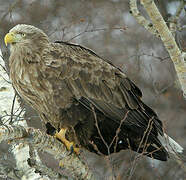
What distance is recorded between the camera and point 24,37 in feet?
20.0

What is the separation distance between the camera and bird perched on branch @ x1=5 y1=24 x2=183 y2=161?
18.8 ft

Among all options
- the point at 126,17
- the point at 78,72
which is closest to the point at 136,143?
the point at 78,72

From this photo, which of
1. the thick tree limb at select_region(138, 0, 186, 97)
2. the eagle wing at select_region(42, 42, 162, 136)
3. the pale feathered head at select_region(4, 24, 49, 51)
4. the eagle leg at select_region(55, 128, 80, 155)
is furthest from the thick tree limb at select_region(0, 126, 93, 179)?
the thick tree limb at select_region(138, 0, 186, 97)

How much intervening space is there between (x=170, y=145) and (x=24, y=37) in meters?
2.32

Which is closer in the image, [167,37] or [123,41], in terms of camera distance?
[167,37]

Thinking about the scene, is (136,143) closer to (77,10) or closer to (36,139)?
(36,139)

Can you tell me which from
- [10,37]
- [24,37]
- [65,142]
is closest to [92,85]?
[65,142]

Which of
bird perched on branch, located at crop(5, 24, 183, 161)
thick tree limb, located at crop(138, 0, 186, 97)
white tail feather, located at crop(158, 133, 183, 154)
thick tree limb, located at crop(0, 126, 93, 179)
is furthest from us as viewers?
bird perched on branch, located at crop(5, 24, 183, 161)

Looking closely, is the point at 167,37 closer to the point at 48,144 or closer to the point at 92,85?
the point at 92,85

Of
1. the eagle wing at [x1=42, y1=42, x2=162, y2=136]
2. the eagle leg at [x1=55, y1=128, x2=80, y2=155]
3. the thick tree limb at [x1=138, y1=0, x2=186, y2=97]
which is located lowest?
the eagle leg at [x1=55, y1=128, x2=80, y2=155]

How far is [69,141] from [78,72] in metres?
0.87

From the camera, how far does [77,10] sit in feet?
37.9

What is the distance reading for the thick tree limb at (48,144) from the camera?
4.56 m

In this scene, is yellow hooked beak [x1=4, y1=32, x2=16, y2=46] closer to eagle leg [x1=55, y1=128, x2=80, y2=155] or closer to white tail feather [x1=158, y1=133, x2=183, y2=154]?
eagle leg [x1=55, y1=128, x2=80, y2=155]
